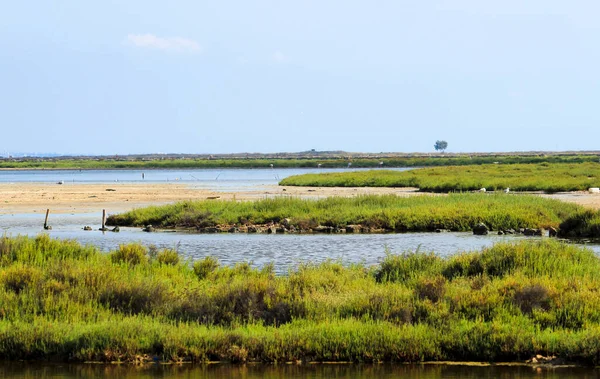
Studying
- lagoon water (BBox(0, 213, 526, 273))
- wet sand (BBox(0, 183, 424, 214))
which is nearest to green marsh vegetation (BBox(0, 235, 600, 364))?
lagoon water (BBox(0, 213, 526, 273))

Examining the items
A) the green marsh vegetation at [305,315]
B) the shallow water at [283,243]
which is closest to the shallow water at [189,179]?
the shallow water at [283,243]

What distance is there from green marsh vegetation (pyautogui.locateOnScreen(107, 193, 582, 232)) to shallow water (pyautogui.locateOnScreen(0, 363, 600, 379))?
2307 centimetres

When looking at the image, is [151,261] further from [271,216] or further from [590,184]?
[590,184]

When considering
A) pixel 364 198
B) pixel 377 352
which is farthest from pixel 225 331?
pixel 364 198

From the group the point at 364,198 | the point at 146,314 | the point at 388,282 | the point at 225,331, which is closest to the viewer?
the point at 225,331

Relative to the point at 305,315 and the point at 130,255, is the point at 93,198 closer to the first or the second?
the point at 130,255

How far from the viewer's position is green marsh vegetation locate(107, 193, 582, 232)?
121ft

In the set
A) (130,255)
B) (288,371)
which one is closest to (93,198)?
(130,255)

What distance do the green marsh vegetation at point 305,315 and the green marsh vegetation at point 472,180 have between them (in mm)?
47269

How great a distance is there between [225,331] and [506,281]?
503 centimetres

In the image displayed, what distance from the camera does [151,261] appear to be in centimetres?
2028

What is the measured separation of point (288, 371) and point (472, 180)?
57.3m

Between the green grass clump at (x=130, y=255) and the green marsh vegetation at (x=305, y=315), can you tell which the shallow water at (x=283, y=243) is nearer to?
the green grass clump at (x=130, y=255)

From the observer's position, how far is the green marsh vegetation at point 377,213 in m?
37.0
